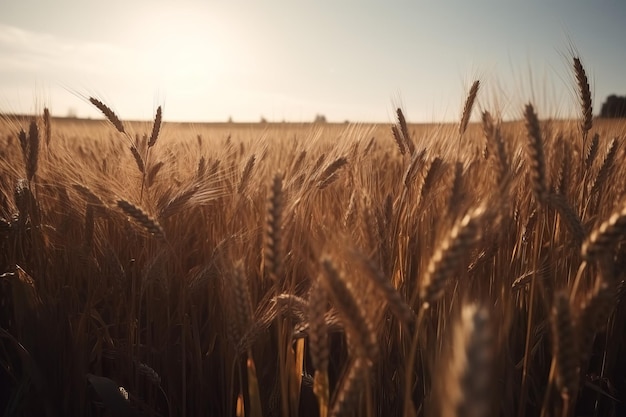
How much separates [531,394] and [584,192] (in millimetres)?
816

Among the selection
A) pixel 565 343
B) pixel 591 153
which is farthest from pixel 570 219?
pixel 591 153

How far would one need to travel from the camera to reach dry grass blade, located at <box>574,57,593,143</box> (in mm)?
1841

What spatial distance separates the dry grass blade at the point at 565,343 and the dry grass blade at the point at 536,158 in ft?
1.43

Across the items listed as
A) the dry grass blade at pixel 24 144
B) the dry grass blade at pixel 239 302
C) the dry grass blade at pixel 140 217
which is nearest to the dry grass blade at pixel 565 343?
the dry grass blade at pixel 239 302

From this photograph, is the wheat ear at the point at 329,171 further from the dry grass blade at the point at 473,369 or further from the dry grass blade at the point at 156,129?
the dry grass blade at the point at 473,369

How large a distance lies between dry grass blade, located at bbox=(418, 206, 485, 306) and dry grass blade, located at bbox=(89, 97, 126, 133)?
177cm

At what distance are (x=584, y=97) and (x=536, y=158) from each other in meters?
1.10

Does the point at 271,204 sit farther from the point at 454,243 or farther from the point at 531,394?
the point at 531,394

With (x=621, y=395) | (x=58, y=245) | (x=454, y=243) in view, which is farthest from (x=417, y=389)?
(x=58, y=245)

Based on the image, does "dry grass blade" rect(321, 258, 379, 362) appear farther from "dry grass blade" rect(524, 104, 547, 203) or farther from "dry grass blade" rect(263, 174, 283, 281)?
"dry grass blade" rect(524, 104, 547, 203)

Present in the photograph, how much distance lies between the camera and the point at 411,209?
1570mm

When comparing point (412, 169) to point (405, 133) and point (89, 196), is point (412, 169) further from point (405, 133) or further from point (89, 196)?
point (89, 196)

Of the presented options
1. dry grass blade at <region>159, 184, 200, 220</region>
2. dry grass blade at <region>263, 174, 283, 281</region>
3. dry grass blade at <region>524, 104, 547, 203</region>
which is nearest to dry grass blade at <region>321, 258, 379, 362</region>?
dry grass blade at <region>263, 174, 283, 281</region>

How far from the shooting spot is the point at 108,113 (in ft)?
6.77
